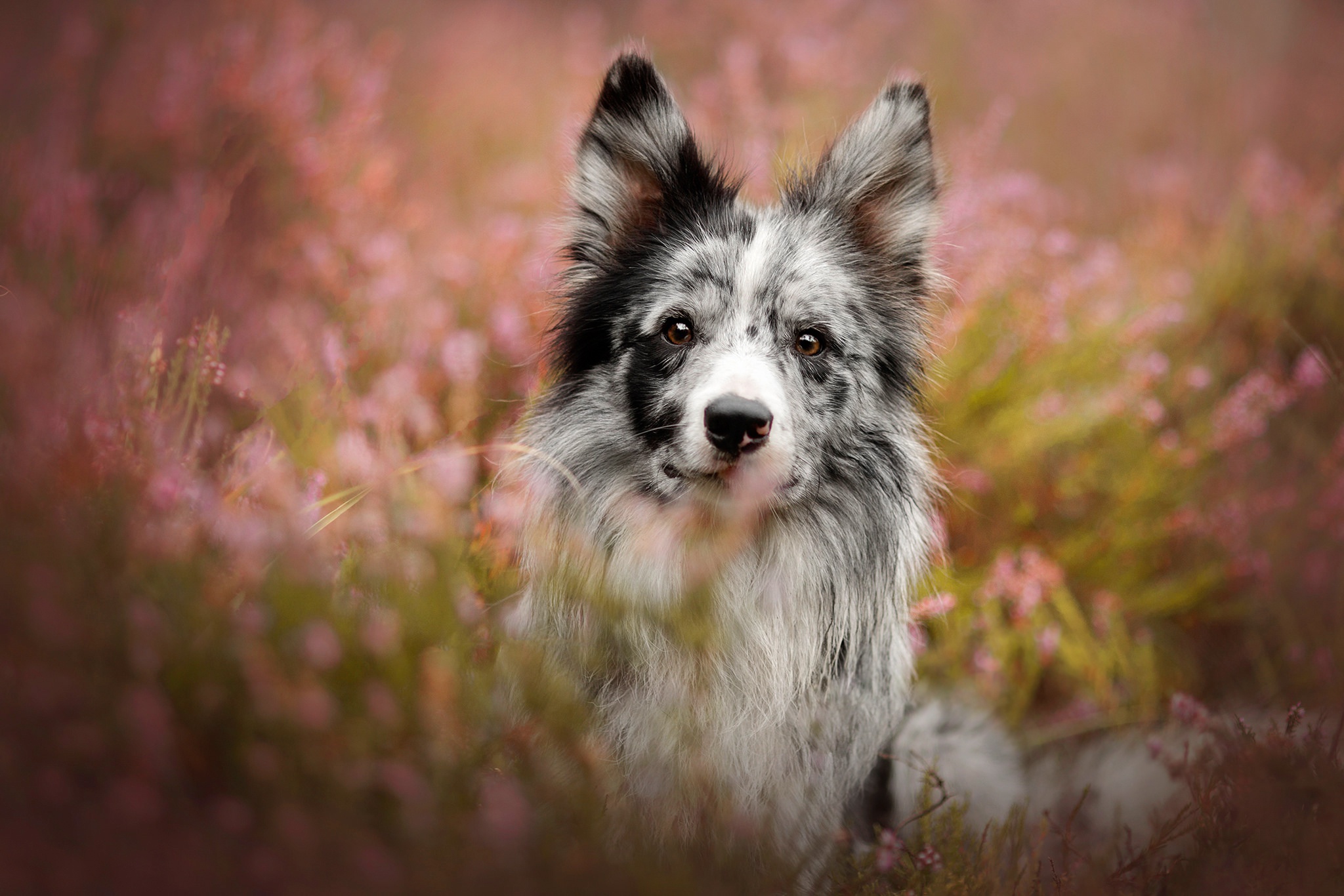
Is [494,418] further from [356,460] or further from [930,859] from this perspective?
[930,859]

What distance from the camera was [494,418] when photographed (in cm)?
369

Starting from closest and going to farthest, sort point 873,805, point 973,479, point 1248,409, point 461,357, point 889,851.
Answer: point 889,851 → point 873,805 → point 461,357 → point 1248,409 → point 973,479

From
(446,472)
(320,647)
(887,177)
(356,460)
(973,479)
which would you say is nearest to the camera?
(320,647)

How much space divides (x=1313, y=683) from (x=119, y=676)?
4.38 metres

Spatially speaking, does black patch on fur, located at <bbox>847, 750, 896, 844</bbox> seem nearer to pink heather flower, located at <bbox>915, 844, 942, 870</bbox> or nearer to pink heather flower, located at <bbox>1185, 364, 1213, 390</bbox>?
pink heather flower, located at <bbox>915, 844, 942, 870</bbox>

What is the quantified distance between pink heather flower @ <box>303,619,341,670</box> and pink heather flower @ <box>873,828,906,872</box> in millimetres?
1498

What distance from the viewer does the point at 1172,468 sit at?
13.6 ft

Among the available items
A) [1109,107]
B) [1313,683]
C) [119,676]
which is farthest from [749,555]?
[1109,107]

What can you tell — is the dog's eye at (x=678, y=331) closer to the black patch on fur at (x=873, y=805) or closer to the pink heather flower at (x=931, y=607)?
the pink heather flower at (x=931, y=607)

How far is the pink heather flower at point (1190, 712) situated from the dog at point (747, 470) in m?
0.79

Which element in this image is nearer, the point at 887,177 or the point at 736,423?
the point at 736,423

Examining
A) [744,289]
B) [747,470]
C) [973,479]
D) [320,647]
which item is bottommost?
[973,479]

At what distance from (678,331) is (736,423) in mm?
573

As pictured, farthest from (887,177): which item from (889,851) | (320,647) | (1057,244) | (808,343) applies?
(320,647)
